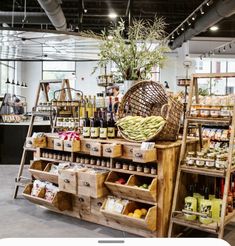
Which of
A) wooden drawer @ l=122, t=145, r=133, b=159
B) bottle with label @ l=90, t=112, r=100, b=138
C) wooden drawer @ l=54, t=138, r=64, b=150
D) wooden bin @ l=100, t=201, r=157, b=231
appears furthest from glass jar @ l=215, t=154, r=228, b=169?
wooden drawer @ l=54, t=138, r=64, b=150

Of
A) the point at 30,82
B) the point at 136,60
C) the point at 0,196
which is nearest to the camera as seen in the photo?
the point at 136,60

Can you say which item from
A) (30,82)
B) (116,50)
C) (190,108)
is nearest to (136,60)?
(116,50)

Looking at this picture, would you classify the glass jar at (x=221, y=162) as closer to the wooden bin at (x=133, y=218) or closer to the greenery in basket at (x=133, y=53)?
the wooden bin at (x=133, y=218)

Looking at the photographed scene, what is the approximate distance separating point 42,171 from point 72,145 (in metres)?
0.66

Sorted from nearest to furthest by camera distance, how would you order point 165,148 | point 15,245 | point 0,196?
point 15,245 → point 165,148 → point 0,196

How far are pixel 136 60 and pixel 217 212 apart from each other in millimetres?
1839

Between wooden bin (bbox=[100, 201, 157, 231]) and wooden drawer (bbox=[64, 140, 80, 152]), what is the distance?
0.68m

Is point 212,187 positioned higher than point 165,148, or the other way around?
point 165,148

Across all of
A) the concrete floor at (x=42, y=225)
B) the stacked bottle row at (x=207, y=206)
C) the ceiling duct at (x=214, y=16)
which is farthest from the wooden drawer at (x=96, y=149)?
the ceiling duct at (x=214, y=16)

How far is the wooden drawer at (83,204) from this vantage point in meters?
→ 4.07

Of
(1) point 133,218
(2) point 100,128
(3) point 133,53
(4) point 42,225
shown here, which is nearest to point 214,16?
(3) point 133,53

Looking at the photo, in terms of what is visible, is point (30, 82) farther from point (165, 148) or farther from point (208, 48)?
point (165, 148)

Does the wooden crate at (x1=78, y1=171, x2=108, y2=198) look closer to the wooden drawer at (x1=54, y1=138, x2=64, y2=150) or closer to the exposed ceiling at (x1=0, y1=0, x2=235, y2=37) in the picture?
the wooden drawer at (x1=54, y1=138, x2=64, y2=150)

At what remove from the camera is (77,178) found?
12.3 ft
